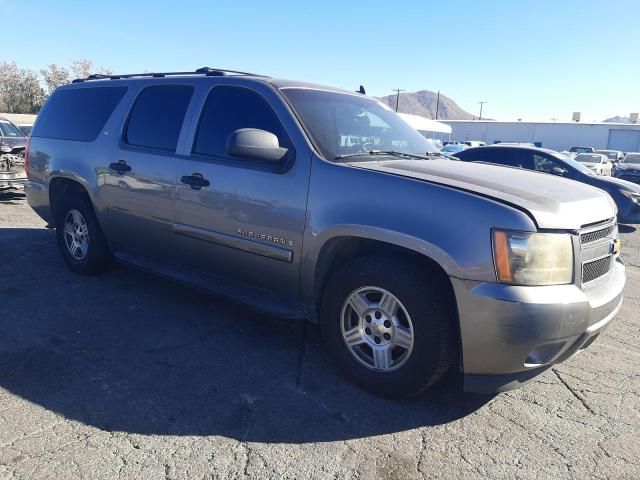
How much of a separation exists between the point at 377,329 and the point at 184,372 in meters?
1.32

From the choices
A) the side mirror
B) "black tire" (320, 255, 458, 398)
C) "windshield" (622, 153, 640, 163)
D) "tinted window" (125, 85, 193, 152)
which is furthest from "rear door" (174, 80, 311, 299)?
"windshield" (622, 153, 640, 163)

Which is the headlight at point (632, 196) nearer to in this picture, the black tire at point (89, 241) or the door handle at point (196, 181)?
the door handle at point (196, 181)

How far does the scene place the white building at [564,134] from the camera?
63.7 metres

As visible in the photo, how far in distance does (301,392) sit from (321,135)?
1715 millimetres

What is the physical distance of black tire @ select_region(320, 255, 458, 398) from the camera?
2863mm

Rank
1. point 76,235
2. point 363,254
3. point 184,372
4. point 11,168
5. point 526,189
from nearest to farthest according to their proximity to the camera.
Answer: point 526,189
point 363,254
point 184,372
point 76,235
point 11,168

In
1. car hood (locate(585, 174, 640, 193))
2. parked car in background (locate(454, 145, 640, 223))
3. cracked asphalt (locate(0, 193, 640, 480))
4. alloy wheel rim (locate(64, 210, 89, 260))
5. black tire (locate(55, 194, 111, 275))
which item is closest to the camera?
cracked asphalt (locate(0, 193, 640, 480))

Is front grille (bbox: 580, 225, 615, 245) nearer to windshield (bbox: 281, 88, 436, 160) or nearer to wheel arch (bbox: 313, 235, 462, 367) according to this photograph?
wheel arch (bbox: 313, 235, 462, 367)

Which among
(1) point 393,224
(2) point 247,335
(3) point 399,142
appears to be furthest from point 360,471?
(3) point 399,142

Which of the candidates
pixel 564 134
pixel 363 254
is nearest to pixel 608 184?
pixel 363 254

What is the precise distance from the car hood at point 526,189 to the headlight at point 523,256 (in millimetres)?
98

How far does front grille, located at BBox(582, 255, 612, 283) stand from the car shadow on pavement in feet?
3.23

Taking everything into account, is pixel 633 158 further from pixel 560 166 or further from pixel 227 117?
pixel 227 117

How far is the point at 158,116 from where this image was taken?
4434 millimetres
